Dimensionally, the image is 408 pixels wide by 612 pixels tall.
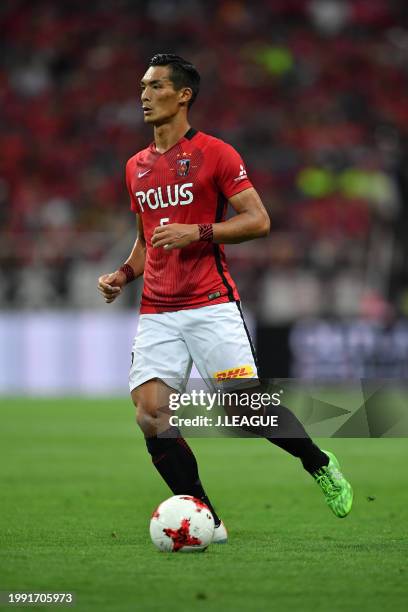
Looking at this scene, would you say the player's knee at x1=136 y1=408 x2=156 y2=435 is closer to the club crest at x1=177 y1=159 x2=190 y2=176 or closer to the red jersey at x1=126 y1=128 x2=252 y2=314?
the red jersey at x1=126 y1=128 x2=252 y2=314

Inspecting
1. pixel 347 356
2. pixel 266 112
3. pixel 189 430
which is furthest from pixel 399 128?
pixel 189 430

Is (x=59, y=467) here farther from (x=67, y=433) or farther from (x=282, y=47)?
(x=282, y=47)

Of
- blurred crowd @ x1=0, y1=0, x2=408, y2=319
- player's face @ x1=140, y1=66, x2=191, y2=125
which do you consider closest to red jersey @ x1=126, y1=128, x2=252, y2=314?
player's face @ x1=140, y1=66, x2=191, y2=125

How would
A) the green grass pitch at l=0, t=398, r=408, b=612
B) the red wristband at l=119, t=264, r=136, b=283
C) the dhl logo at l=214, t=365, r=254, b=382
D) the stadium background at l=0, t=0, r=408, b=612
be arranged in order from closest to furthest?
the green grass pitch at l=0, t=398, r=408, b=612
the stadium background at l=0, t=0, r=408, b=612
the dhl logo at l=214, t=365, r=254, b=382
the red wristband at l=119, t=264, r=136, b=283

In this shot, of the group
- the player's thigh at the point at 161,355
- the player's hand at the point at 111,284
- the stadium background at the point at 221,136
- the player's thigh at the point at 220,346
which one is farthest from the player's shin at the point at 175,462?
the stadium background at the point at 221,136

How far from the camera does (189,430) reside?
7113 mm

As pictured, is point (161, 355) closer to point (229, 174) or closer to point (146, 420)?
point (146, 420)

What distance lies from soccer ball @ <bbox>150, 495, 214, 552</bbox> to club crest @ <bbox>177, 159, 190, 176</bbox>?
1.71 metres

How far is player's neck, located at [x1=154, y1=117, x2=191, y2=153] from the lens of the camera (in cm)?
688

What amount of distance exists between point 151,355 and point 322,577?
5.39ft

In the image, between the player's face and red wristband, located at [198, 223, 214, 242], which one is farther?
the player's face

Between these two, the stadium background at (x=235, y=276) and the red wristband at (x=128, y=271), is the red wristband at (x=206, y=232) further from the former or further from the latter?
the stadium background at (x=235, y=276)

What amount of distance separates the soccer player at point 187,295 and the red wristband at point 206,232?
27 mm

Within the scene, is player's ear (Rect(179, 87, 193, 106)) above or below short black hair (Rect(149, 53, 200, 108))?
below
